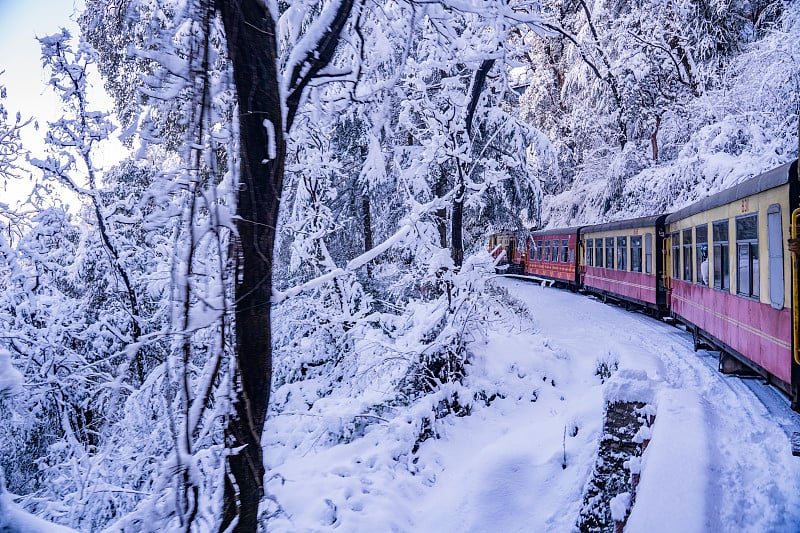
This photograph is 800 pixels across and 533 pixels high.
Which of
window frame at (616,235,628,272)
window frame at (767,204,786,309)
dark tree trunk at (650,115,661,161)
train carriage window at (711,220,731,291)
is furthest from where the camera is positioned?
dark tree trunk at (650,115,661,161)

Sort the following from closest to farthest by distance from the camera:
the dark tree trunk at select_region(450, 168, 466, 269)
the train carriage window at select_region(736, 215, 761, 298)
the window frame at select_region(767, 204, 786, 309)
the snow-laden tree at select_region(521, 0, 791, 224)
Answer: the window frame at select_region(767, 204, 786, 309) → the train carriage window at select_region(736, 215, 761, 298) → the dark tree trunk at select_region(450, 168, 466, 269) → the snow-laden tree at select_region(521, 0, 791, 224)

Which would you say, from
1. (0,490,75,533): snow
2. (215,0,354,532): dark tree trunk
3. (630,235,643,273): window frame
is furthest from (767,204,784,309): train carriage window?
(630,235,643,273): window frame

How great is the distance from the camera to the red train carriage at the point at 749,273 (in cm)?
665

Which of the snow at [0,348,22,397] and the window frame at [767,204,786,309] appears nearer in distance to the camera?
the snow at [0,348,22,397]

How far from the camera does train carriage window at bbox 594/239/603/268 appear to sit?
20562mm

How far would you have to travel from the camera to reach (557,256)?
2625 cm

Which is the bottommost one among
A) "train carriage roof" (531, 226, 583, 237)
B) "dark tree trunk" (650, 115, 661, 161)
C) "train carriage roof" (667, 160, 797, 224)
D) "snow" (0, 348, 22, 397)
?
"snow" (0, 348, 22, 397)

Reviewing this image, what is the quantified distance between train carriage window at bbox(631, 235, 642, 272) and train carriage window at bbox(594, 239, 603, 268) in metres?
3.20

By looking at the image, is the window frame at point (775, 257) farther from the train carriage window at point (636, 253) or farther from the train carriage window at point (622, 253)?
the train carriage window at point (622, 253)

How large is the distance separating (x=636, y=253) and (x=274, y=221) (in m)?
16.4

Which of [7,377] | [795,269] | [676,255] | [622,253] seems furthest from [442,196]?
[7,377]

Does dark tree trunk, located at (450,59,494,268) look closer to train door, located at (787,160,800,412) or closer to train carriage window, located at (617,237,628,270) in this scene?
train door, located at (787,160,800,412)

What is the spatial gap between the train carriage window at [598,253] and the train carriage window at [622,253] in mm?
1928

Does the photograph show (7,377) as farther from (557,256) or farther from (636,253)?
(557,256)
